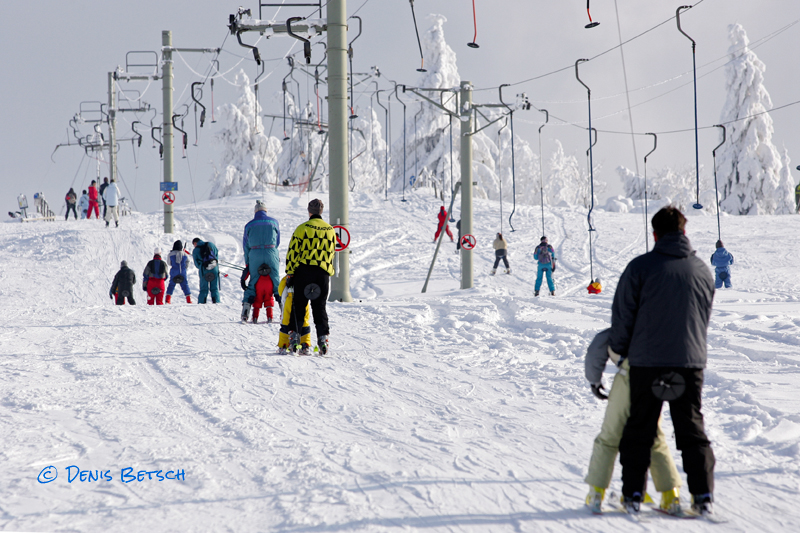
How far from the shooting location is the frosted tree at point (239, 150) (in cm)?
6075

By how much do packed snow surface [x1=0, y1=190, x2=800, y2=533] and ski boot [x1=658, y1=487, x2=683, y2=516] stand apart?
7 centimetres

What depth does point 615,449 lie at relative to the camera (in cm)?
340

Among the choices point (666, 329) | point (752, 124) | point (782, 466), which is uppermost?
point (752, 124)

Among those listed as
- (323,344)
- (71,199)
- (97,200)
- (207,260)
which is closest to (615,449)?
(323,344)

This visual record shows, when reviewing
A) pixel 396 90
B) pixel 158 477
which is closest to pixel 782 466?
pixel 158 477

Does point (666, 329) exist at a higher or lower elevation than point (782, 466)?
higher

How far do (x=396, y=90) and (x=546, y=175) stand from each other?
73357mm

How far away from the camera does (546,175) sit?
8888 cm

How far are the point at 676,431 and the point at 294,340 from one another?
5063 mm

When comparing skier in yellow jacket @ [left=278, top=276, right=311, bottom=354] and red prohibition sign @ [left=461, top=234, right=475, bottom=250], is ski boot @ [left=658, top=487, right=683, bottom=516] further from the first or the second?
red prohibition sign @ [left=461, top=234, right=475, bottom=250]

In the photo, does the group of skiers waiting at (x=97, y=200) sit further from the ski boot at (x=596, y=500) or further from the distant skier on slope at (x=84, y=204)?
the ski boot at (x=596, y=500)

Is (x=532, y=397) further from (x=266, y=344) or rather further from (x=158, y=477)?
(x=266, y=344)

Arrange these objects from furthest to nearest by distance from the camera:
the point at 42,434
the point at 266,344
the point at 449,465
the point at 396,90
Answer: the point at 396,90, the point at 266,344, the point at 42,434, the point at 449,465

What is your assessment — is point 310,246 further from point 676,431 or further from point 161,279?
point 161,279
